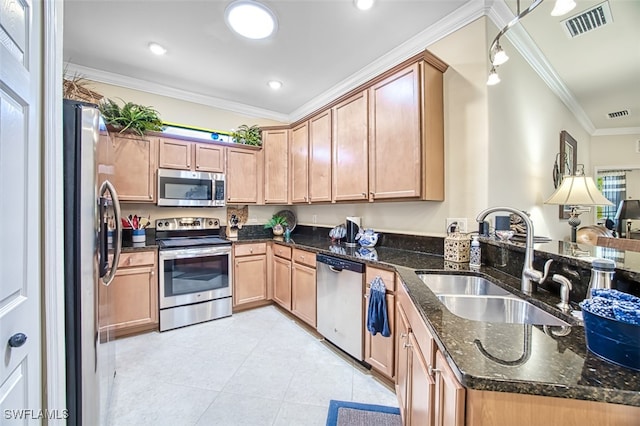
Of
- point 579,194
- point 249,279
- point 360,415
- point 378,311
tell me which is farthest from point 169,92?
point 579,194

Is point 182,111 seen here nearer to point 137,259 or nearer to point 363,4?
point 137,259

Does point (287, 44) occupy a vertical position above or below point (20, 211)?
above

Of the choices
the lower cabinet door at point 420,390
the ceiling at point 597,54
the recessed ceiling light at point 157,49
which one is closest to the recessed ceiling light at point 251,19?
the recessed ceiling light at point 157,49

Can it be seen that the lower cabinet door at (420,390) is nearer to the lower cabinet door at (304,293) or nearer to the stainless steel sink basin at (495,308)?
the stainless steel sink basin at (495,308)

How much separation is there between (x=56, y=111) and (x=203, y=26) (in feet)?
5.79

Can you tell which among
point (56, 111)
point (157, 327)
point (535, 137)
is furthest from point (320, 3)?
point (157, 327)

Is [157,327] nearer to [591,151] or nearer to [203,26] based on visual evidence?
[203,26]

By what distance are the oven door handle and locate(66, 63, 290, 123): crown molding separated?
6.66 feet

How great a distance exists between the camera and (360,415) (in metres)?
1.62

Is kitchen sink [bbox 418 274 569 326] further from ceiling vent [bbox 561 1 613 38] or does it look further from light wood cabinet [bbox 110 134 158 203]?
light wood cabinet [bbox 110 134 158 203]

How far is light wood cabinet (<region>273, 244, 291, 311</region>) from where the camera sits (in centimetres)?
306

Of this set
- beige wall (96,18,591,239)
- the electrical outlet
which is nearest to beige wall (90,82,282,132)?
beige wall (96,18,591,239)

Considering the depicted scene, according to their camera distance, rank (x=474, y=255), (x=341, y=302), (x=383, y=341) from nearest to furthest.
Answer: (x=474, y=255)
(x=383, y=341)
(x=341, y=302)

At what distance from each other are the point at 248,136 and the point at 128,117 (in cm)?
136
